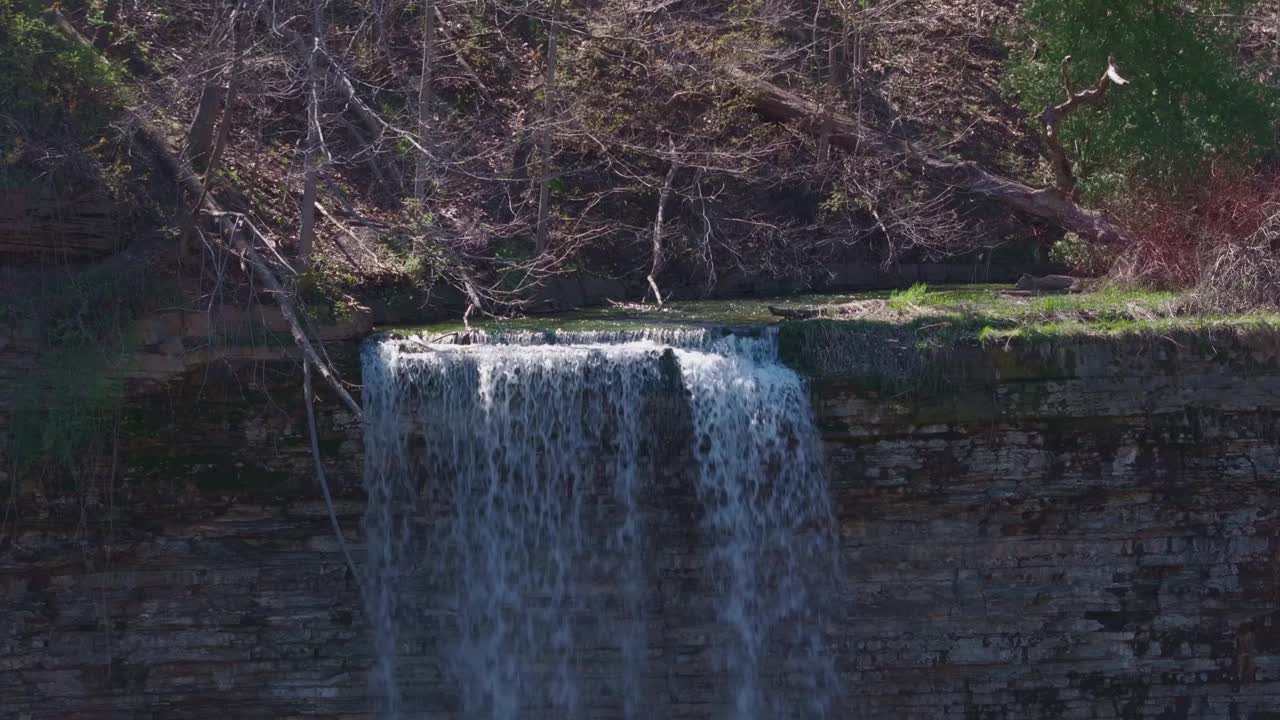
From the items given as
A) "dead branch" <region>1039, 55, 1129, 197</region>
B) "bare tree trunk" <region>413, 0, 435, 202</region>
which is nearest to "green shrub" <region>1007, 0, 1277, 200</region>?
"dead branch" <region>1039, 55, 1129, 197</region>

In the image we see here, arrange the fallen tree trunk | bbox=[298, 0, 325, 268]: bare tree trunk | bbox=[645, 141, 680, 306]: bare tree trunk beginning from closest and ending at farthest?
bbox=[298, 0, 325, 268]: bare tree trunk
bbox=[645, 141, 680, 306]: bare tree trunk
the fallen tree trunk

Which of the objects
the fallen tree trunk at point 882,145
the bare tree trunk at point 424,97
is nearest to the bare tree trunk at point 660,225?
the fallen tree trunk at point 882,145

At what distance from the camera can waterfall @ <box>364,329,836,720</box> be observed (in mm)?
9633

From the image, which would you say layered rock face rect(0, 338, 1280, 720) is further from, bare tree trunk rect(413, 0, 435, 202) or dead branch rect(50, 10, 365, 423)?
bare tree trunk rect(413, 0, 435, 202)

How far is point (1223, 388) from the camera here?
9969 millimetres

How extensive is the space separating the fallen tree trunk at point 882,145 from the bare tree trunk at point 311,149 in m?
5.45

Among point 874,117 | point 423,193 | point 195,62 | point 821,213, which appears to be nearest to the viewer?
point 195,62

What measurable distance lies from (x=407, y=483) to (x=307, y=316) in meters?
1.41

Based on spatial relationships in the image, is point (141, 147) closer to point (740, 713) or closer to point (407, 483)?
point (407, 483)

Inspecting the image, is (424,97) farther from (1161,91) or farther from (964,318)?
(1161,91)

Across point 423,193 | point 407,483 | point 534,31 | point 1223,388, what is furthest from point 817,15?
point 407,483

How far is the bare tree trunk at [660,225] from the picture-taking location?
13163mm

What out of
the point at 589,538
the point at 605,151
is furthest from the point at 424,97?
the point at 589,538

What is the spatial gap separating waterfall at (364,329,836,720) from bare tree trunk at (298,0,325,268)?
4.73 ft
